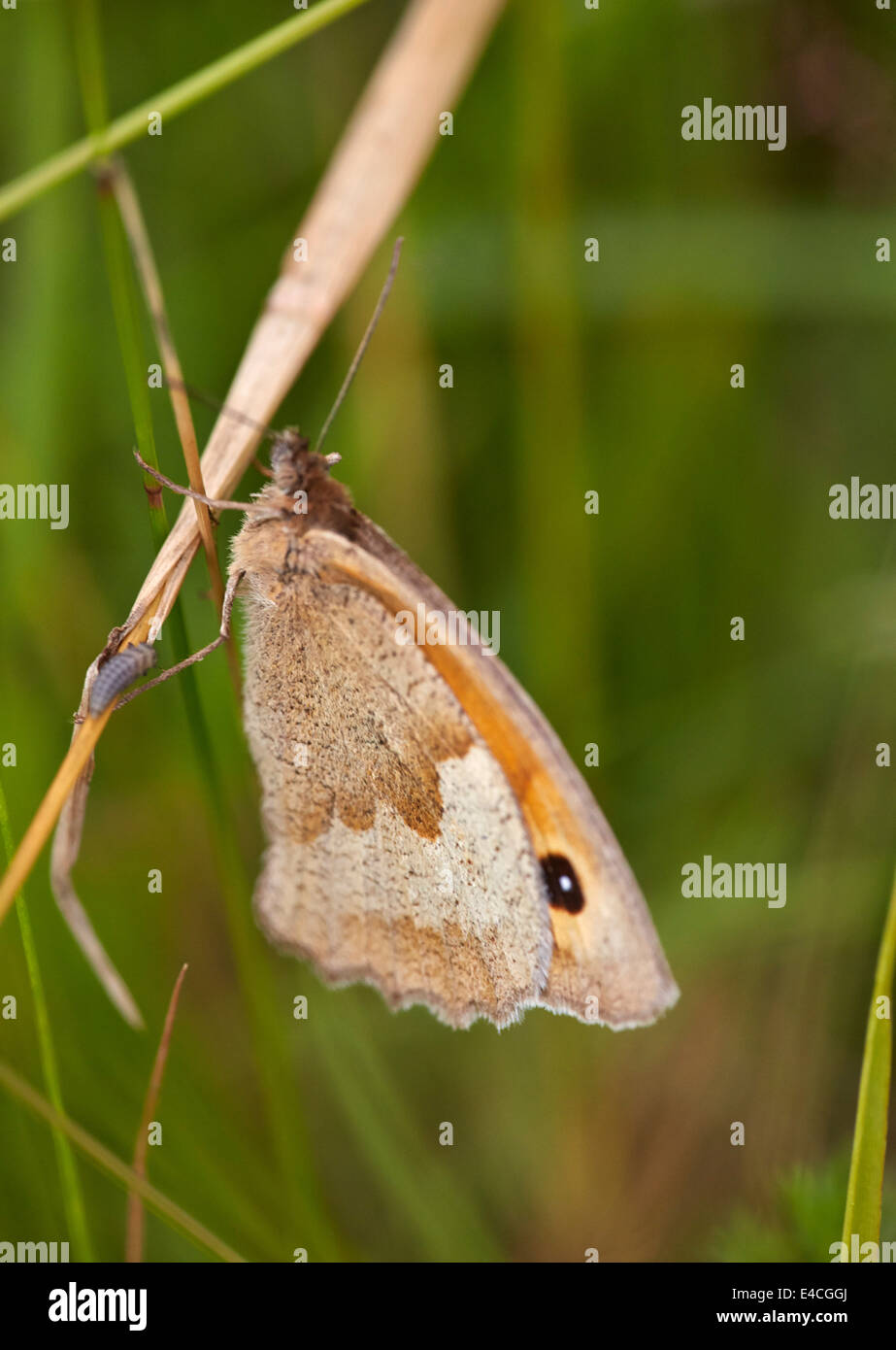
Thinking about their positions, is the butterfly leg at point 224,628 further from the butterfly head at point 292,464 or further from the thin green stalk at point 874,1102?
the thin green stalk at point 874,1102

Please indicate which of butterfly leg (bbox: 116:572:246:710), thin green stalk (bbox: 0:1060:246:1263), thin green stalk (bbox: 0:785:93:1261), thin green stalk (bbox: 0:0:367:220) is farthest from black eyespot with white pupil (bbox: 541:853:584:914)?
thin green stalk (bbox: 0:0:367:220)

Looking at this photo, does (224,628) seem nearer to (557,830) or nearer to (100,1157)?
(557,830)

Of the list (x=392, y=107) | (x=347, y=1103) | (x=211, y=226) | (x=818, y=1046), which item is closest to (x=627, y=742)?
(x=818, y=1046)

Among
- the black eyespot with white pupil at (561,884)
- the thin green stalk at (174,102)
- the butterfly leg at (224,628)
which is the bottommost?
the black eyespot with white pupil at (561,884)

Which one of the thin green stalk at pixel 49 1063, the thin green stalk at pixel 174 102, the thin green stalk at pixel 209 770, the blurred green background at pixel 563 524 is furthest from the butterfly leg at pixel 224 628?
the thin green stalk at pixel 174 102

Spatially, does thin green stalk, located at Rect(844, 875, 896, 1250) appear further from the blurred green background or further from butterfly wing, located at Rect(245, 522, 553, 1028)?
the blurred green background
